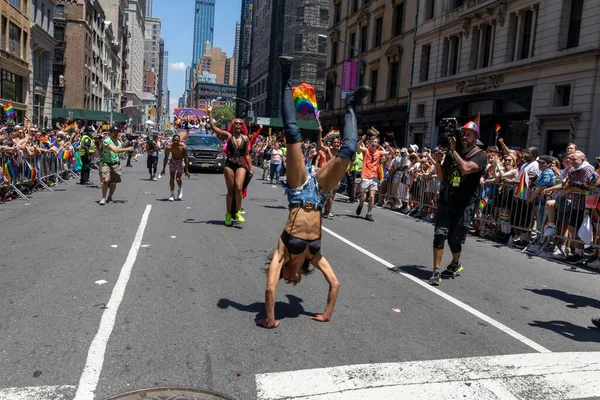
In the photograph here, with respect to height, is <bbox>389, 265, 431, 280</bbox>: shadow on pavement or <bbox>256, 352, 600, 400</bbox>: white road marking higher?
<bbox>389, 265, 431, 280</bbox>: shadow on pavement

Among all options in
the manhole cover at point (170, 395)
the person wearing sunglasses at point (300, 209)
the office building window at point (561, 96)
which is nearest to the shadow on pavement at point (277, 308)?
the person wearing sunglasses at point (300, 209)

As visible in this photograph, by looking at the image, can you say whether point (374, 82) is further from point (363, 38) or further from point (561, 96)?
point (561, 96)

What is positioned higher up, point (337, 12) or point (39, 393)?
point (337, 12)

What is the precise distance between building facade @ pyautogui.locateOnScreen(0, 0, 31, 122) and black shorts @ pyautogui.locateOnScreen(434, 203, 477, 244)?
120ft

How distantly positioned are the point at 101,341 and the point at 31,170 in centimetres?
1213

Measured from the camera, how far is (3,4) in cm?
3412

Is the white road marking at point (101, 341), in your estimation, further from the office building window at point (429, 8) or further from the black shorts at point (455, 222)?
the office building window at point (429, 8)

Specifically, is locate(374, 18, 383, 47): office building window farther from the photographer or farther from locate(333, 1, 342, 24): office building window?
the photographer

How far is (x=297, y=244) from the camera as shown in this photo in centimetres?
468

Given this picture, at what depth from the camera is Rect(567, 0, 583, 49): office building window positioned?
21219 mm

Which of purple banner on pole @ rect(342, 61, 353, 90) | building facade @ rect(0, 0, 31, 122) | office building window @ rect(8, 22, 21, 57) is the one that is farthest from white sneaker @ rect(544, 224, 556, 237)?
office building window @ rect(8, 22, 21, 57)

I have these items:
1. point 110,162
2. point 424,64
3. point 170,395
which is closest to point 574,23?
point 424,64

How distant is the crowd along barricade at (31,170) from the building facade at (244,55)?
9718 centimetres

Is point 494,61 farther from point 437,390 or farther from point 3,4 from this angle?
point 3,4
